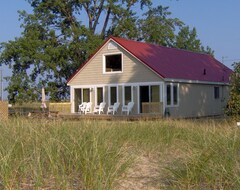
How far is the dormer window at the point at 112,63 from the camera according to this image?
29.6m

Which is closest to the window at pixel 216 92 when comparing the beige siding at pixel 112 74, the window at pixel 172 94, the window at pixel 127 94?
the window at pixel 172 94

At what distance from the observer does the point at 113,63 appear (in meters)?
30.3

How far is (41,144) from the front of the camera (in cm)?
710

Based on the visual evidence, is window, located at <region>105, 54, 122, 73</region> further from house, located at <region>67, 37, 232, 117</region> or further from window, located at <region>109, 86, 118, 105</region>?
window, located at <region>109, 86, 118, 105</region>

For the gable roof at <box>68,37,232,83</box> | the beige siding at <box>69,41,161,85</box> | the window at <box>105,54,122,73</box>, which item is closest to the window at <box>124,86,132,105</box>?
the beige siding at <box>69,41,161,85</box>

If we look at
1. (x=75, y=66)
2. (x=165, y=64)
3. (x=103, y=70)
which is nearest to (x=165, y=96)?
(x=165, y=64)

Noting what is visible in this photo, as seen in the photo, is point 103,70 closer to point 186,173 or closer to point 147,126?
point 147,126

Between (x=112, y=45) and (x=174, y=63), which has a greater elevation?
(x=112, y=45)

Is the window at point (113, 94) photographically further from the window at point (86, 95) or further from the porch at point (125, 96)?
the window at point (86, 95)

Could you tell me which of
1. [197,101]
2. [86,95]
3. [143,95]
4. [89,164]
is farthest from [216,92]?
[89,164]

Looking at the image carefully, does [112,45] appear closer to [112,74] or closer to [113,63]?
[113,63]

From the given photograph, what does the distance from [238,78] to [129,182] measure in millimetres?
11831

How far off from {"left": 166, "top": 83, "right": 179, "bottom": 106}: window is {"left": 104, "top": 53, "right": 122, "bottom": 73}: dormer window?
396 centimetres

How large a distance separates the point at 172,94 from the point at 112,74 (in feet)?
14.6
